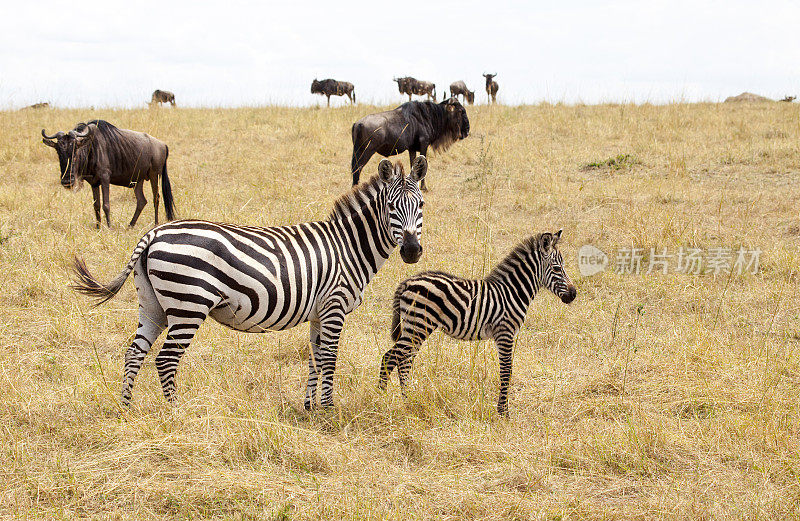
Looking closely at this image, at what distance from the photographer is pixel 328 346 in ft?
15.6

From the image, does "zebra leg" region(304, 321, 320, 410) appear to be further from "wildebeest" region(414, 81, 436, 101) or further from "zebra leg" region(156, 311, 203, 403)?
"wildebeest" region(414, 81, 436, 101)

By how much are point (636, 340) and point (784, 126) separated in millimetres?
11881

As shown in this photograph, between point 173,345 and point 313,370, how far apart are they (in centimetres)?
116

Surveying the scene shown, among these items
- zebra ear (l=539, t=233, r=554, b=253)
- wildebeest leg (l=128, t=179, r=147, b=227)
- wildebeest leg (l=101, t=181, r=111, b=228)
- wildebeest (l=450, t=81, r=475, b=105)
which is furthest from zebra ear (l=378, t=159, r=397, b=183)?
wildebeest (l=450, t=81, r=475, b=105)

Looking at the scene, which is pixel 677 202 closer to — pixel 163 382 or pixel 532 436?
pixel 532 436

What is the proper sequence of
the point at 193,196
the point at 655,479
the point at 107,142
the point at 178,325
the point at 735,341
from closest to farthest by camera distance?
1. the point at 655,479
2. the point at 178,325
3. the point at 735,341
4. the point at 107,142
5. the point at 193,196

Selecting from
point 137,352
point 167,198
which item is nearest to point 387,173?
point 137,352

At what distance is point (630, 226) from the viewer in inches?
375

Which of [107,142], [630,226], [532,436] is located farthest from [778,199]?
[107,142]

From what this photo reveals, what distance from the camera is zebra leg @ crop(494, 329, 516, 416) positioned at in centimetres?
499

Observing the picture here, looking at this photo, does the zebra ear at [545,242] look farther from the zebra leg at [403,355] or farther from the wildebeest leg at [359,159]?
the wildebeest leg at [359,159]

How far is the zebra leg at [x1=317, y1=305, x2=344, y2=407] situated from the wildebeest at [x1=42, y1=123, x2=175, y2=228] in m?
6.82

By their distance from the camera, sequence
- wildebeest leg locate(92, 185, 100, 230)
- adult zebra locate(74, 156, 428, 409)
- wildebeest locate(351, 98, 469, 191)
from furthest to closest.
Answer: wildebeest locate(351, 98, 469, 191) → wildebeest leg locate(92, 185, 100, 230) → adult zebra locate(74, 156, 428, 409)

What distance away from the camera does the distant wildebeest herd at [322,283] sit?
427 centimetres
